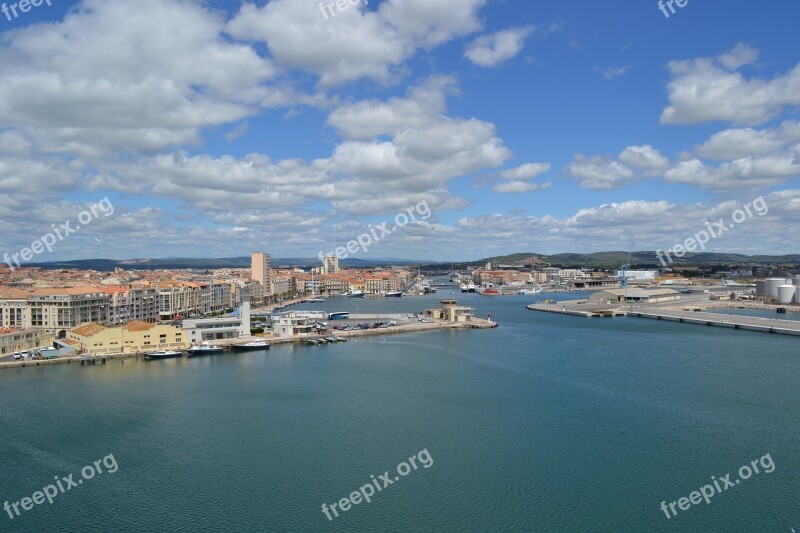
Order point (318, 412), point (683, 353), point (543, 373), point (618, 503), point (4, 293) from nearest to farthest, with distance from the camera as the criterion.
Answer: point (618, 503) → point (318, 412) → point (543, 373) → point (683, 353) → point (4, 293)

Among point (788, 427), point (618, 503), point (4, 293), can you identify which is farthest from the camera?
point (4, 293)

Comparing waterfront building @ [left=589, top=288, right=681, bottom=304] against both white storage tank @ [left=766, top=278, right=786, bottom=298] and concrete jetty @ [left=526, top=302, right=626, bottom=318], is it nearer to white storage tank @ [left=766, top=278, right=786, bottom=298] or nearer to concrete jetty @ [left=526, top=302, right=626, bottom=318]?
concrete jetty @ [left=526, top=302, right=626, bottom=318]

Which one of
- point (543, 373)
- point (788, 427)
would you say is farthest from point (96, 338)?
point (788, 427)

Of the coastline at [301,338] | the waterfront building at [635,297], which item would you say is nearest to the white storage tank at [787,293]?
the waterfront building at [635,297]

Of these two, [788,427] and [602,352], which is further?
[602,352]

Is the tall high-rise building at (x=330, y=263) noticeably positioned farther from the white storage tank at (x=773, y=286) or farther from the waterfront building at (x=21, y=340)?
the waterfront building at (x=21, y=340)

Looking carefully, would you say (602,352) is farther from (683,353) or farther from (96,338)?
(96,338)
